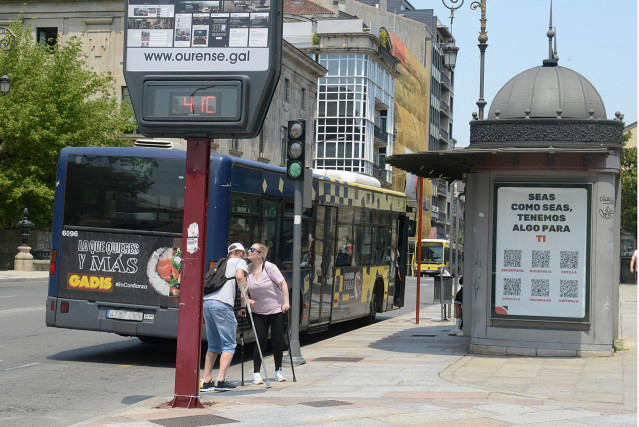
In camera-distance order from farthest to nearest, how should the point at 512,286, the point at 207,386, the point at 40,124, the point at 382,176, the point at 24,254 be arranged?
the point at 382,176 → the point at 40,124 → the point at 24,254 → the point at 512,286 → the point at 207,386

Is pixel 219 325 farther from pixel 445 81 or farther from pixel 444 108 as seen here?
pixel 445 81

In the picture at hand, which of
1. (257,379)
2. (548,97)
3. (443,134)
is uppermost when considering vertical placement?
(443,134)

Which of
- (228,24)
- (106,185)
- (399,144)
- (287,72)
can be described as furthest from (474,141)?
(399,144)

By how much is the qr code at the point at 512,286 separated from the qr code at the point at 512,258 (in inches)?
8.3

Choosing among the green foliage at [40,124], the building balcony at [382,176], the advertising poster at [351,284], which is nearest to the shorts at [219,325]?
the advertising poster at [351,284]

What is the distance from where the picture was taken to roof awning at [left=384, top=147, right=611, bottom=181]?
13500 mm

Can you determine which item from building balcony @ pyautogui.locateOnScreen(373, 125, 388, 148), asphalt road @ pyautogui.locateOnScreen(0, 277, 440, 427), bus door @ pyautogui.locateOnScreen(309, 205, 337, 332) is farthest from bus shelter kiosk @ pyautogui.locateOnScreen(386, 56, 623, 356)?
building balcony @ pyautogui.locateOnScreen(373, 125, 388, 148)

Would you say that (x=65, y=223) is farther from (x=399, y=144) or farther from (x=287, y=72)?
(x=399, y=144)

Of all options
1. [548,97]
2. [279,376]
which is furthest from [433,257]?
[279,376]

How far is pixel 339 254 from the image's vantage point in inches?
714

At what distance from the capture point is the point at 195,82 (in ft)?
29.9

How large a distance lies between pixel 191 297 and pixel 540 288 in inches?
265

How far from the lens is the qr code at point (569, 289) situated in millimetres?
14102

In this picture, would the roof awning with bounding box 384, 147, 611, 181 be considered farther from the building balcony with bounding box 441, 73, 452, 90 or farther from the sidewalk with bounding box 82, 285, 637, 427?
the building balcony with bounding box 441, 73, 452, 90
